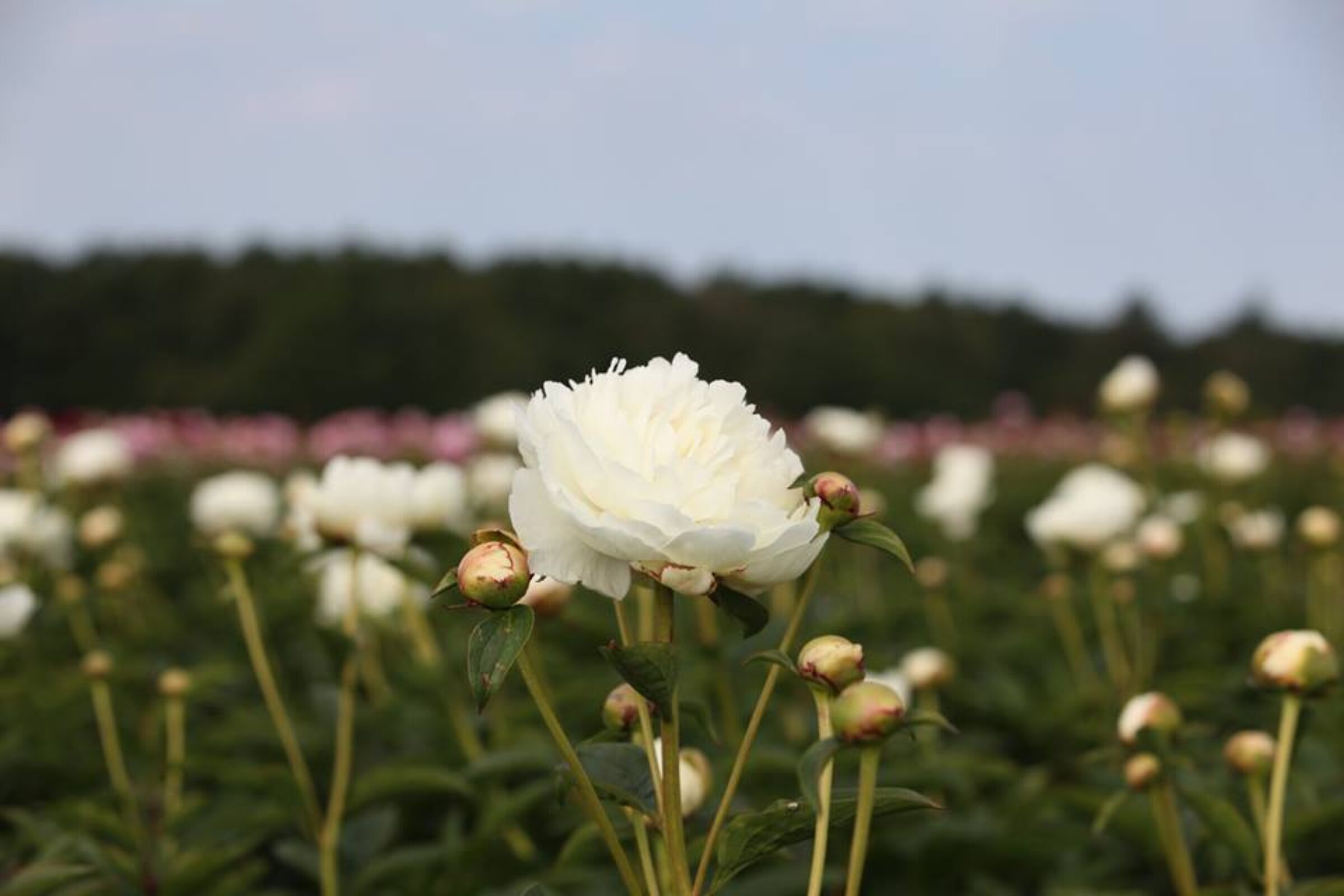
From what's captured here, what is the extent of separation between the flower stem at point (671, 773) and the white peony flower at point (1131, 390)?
2447 mm

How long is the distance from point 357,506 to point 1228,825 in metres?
0.96

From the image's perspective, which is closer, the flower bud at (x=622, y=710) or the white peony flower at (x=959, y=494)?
the flower bud at (x=622, y=710)

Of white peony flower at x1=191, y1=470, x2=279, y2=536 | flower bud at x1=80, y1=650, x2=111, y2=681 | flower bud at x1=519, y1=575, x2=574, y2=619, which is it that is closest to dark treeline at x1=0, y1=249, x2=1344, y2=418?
white peony flower at x1=191, y1=470, x2=279, y2=536

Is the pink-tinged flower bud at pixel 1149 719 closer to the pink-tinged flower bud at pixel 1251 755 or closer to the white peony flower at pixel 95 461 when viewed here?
the pink-tinged flower bud at pixel 1251 755

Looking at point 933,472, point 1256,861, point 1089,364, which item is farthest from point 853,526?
point 1089,364

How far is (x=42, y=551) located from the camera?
113 inches

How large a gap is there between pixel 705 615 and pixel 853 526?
1.03m

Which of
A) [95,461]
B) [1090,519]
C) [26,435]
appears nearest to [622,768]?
[1090,519]

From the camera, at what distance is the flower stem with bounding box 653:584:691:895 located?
842 mm

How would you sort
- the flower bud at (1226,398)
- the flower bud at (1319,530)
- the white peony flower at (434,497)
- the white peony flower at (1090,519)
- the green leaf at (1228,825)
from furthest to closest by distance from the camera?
the flower bud at (1226,398) < the white peony flower at (1090,519) < the flower bud at (1319,530) < the white peony flower at (434,497) < the green leaf at (1228,825)

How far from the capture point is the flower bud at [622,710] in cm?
103

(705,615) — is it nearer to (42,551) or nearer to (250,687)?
(250,687)

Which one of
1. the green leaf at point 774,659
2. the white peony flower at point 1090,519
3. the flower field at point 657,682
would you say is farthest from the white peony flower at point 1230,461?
the green leaf at point 774,659

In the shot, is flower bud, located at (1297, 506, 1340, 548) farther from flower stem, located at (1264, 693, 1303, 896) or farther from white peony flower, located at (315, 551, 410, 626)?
white peony flower, located at (315, 551, 410, 626)
